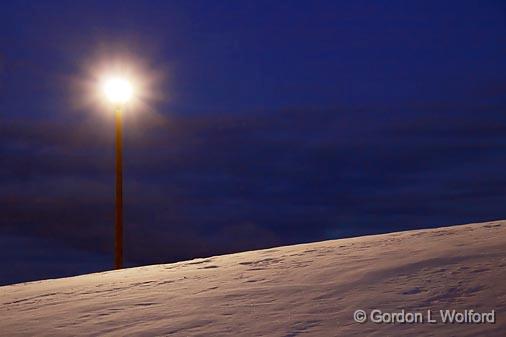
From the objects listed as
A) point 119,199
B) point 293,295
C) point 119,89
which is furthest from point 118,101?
point 293,295

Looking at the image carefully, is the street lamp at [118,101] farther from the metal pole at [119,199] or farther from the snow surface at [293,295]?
the snow surface at [293,295]

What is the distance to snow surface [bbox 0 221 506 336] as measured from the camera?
6613mm

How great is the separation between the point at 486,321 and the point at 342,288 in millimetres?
1927

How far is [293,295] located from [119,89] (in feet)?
29.9

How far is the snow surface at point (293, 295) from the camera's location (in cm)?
661

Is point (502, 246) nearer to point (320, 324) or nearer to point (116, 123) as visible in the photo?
point (320, 324)

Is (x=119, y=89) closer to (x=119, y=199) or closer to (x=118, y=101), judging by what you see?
(x=118, y=101)

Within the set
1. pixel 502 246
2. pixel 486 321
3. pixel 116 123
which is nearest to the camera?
pixel 486 321

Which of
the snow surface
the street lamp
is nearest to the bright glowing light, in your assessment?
the street lamp

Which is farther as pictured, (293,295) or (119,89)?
(119,89)

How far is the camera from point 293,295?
7.64 metres

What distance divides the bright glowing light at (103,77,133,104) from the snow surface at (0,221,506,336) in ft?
18.8

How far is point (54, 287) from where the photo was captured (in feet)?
35.6

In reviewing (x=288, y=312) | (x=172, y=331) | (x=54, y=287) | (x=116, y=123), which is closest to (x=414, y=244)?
(x=288, y=312)
